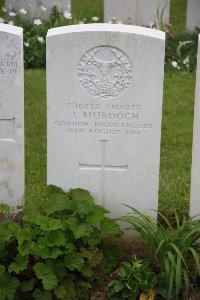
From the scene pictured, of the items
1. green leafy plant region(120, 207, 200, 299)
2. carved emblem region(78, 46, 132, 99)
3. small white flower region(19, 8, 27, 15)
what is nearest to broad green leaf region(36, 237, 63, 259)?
green leafy plant region(120, 207, 200, 299)

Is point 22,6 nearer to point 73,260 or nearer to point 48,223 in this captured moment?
point 48,223

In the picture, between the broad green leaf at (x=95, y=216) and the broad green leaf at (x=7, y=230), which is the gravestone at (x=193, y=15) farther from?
the broad green leaf at (x=7, y=230)

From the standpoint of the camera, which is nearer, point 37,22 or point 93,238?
point 93,238

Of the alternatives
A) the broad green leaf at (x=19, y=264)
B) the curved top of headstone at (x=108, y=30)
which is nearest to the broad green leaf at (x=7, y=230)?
the broad green leaf at (x=19, y=264)

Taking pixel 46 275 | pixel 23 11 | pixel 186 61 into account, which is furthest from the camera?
pixel 23 11

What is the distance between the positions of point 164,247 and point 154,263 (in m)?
0.21

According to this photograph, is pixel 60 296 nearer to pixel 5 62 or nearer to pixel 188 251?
pixel 188 251

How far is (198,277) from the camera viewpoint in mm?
4391

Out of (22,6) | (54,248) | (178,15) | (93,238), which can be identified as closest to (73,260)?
(54,248)

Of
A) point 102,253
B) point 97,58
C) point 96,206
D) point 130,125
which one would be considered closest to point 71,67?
point 97,58

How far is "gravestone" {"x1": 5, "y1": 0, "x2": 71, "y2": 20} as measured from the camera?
10438 mm

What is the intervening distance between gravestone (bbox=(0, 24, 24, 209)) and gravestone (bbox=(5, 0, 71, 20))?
5.98 meters

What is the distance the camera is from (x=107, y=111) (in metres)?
4.55

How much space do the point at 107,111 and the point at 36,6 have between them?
6.33m
